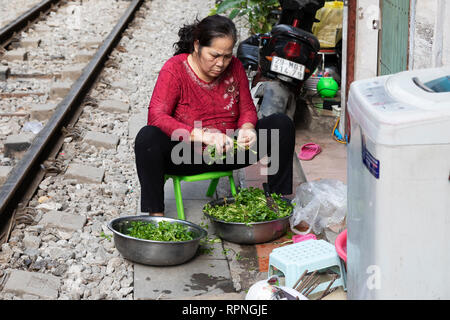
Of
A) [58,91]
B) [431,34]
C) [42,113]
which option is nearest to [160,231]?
[431,34]

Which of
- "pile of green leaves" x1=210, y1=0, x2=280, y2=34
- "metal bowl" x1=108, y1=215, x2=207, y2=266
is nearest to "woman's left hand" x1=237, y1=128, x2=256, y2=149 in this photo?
"metal bowl" x1=108, y1=215, x2=207, y2=266

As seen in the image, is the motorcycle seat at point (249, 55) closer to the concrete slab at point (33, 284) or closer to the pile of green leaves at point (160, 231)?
the pile of green leaves at point (160, 231)

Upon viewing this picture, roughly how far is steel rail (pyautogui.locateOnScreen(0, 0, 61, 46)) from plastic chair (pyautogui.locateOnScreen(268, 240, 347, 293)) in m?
7.71

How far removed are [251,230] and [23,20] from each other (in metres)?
8.47

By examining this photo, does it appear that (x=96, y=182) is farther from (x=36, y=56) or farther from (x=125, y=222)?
(x=36, y=56)

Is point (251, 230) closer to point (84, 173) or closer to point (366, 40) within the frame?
point (84, 173)

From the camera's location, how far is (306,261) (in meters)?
3.42

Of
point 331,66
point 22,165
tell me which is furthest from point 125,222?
point 331,66

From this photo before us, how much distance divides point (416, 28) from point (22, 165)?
9.88 feet

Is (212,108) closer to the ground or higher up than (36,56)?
higher up

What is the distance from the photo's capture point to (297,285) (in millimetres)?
3340

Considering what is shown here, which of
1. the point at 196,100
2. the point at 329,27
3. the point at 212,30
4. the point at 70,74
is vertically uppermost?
the point at 212,30

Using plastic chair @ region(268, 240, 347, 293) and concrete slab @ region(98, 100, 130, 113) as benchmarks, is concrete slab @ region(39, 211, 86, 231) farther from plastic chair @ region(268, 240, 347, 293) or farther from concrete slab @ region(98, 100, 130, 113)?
concrete slab @ region(98, 100, 130, 113)

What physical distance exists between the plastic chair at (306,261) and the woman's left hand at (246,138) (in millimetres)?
825
